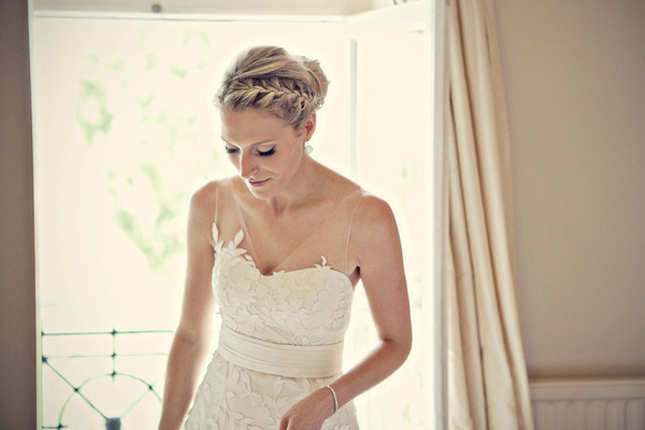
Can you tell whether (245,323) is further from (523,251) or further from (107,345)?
(107,345)

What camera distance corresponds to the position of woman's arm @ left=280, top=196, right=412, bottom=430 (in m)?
1.46

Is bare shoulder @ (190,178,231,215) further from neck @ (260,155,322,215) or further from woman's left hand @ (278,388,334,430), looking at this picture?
woman's left hand @ (278,388,334,430)

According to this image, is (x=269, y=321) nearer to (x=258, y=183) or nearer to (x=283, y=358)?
(x=283, y=358)

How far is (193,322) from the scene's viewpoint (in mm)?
1589

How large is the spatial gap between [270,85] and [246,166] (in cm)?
19

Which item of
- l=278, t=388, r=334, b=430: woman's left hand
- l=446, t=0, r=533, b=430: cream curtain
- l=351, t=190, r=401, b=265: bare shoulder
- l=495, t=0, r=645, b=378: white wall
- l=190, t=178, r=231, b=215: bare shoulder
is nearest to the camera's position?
l=278, t=388, r=334, b=430: woman's left hand

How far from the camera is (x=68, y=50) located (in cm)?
291

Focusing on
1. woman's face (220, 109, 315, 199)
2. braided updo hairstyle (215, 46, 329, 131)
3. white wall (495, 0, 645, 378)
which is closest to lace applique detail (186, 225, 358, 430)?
woman's face (220, 109, 315, 199)

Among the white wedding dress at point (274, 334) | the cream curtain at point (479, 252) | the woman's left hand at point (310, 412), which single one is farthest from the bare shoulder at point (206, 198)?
the cream curtain at point (479, 252)

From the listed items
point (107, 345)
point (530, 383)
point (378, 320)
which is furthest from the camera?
point (107, 345)

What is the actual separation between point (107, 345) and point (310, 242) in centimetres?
207

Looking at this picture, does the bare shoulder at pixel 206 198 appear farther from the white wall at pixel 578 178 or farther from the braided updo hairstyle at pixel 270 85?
the white wall at pixel 578 178

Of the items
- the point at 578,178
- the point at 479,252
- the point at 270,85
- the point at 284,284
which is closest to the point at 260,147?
the point at 270,85

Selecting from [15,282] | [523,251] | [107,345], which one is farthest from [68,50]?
[523,251]
